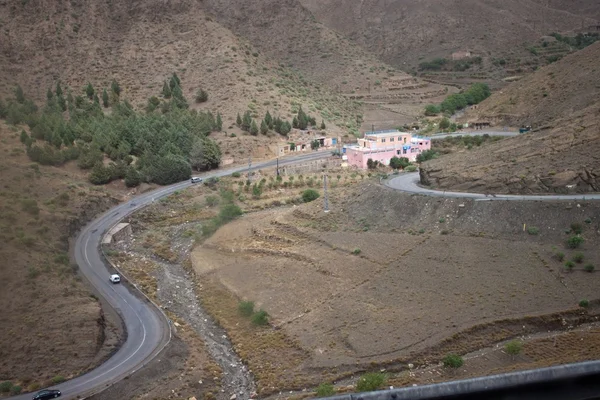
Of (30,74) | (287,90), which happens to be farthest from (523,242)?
(30,74)

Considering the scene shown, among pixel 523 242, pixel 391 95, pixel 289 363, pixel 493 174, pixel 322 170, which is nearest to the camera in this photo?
pixel 289 363

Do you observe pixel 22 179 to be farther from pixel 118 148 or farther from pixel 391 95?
pixel 391 95

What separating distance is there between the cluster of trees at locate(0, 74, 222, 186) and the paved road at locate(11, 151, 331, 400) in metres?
5.36

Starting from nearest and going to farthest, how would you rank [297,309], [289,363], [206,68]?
1. [289,363]
2. [297,309]
3. [206,68]

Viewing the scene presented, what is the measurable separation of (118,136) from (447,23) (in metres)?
70.7

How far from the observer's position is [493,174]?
29.8 meters

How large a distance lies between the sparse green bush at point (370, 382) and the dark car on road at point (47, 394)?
24.5ft

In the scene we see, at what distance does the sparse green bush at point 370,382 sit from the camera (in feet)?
50.3

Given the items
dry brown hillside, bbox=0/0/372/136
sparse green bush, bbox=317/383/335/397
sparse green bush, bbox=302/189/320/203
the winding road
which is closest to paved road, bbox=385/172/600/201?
the winding road

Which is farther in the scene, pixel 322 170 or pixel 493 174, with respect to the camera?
pixel 322 170

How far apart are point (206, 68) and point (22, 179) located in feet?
134

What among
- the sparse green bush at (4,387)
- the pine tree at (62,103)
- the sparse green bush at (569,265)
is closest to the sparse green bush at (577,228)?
the sparse green bush at (569,265)

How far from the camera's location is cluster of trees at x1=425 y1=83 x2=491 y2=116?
6444cm

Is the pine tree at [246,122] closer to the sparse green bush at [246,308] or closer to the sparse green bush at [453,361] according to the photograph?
the sparse green bush at [246,308]
